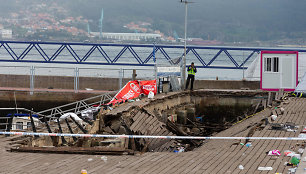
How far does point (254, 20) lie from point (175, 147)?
184 meters

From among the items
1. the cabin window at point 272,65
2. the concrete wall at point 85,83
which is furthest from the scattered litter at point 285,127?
the concrete wall at point 85,83

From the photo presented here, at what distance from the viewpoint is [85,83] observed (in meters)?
34.1

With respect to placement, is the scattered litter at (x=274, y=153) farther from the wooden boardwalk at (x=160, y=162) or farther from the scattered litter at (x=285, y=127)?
the scattered litter at (x=285, y=127)

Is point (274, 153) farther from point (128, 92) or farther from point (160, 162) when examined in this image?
point (128, 92)

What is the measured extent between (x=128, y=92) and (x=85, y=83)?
946 cm

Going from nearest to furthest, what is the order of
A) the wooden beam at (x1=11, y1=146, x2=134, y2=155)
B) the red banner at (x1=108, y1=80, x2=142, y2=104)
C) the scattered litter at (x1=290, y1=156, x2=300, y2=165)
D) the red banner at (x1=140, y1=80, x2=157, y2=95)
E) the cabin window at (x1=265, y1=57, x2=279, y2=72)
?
1. the scattered litter at (x1=290, y1=156, x2=300, y2=165)
2. the wooden beam at (x1=11, y1=146, x2=134, y2=155)
3. the red banner at (x1=108, y1=80, x2=142, y2=104)
4. the red banner at (x1=140, y1=80, x2=157, y2=95)
5. the cabin window at (x1=265, y1=57, x2=279, y2=72)

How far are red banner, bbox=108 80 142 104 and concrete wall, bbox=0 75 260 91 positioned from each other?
7813 mm

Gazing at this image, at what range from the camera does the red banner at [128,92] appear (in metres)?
24.3

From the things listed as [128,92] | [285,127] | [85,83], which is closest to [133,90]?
[128,92]

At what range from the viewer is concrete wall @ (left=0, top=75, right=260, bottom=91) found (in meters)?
33.1

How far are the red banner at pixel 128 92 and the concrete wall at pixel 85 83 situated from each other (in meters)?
7.81

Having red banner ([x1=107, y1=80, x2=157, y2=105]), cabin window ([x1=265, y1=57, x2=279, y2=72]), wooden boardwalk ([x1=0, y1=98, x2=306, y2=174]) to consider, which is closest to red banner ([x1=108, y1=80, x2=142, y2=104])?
red banner ([x1=107, y1=80, x2=157, y2=105])

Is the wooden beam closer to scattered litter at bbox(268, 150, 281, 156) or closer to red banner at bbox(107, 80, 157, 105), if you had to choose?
scattered litter at bbox(268, 150, 281, 156)

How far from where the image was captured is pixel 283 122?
1762cm
